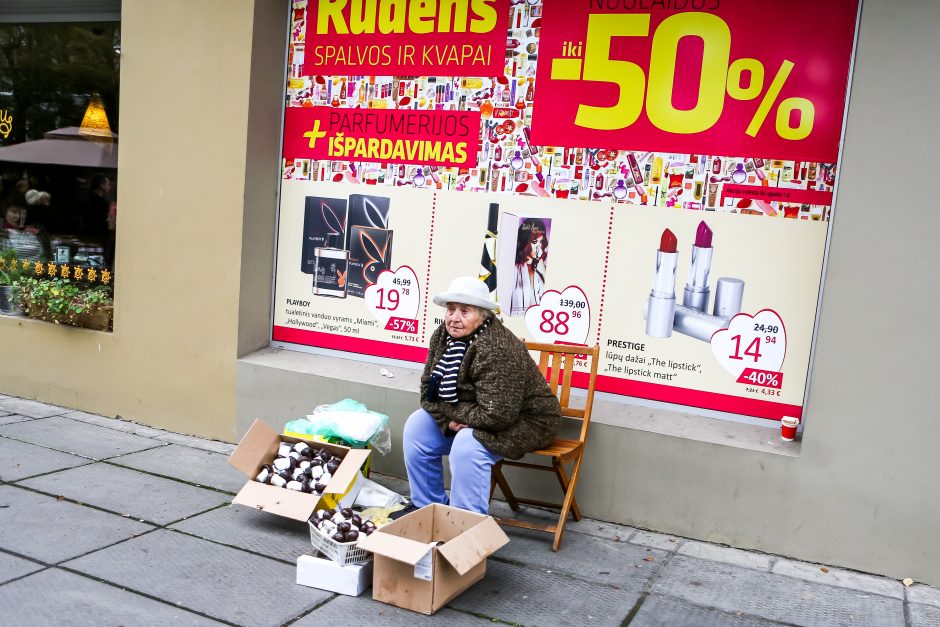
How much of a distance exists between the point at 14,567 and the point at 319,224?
294cm

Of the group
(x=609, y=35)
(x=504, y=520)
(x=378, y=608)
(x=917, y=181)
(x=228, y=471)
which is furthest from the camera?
(x=228, y=471)

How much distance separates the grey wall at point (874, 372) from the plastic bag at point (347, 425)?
5.94ft

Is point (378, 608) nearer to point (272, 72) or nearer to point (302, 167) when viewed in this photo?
point (302, 167)

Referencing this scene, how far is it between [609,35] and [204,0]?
2759 millimetres

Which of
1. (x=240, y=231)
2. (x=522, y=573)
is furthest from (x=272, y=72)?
(x=522, y=573)

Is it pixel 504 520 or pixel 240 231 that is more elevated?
pixel 240 231

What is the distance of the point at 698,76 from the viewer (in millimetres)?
4926

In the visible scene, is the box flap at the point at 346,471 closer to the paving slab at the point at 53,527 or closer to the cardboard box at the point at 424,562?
the cardboard box at the point at 424,562

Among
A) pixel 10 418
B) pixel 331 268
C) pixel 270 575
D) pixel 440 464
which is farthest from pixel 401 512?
pixel 10 418

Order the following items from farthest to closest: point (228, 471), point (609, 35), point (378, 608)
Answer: point (228, 471) < point (609, 35) < point (378, 608)

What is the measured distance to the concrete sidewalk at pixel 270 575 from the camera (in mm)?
3709

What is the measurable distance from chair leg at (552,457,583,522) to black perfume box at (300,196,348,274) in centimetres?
225

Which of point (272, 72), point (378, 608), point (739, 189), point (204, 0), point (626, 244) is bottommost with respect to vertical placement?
point (378, 608)

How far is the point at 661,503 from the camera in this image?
4879 millimetres
